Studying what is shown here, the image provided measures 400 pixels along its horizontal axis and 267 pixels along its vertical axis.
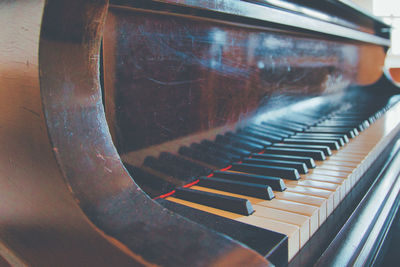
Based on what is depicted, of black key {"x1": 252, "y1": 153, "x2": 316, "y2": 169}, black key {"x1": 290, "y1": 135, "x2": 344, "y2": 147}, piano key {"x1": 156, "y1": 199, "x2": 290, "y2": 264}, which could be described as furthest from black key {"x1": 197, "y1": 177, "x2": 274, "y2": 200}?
black key {"x1": 290, "y1": 135, "x2": 344, "y2": 147}

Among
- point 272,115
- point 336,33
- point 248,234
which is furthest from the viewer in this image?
point 336,33

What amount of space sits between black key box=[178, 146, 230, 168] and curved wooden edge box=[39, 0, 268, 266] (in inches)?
19.1

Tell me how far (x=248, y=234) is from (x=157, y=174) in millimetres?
356

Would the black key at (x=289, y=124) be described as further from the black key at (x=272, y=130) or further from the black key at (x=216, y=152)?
the black key at (x=216, y=152)

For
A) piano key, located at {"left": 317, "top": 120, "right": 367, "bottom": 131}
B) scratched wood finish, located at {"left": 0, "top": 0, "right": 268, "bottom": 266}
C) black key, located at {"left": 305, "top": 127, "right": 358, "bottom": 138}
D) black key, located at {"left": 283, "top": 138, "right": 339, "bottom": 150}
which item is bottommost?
black key, located at {"left": 283, "top": 138, "right": 339, "bottom": 150}

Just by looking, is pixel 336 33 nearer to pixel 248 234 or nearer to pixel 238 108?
pixel 238 108

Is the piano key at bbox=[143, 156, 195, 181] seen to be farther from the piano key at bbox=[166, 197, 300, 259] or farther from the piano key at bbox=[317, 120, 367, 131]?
the piano key at bbox=[317, 120, 367, 131]

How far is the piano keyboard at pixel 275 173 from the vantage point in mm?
721

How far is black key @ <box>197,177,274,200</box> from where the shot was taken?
2.69 ft

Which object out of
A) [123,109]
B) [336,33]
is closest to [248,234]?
[123,109]

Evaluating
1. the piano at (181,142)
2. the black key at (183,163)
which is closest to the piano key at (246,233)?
the piano at (181,142)

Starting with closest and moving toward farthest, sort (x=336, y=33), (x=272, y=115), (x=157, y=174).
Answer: (x=157, y=174) → (x=272, y=115) → (x=336, y=33)

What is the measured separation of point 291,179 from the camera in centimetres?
96

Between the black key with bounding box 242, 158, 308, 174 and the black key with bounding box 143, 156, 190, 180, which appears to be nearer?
the black key with bounding box 143, 156, 190, 180
